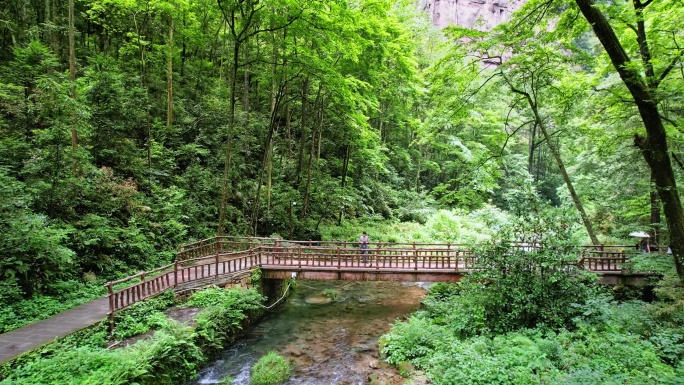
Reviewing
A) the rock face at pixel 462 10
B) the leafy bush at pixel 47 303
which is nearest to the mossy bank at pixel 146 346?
the leafy bush at pixel 47 303

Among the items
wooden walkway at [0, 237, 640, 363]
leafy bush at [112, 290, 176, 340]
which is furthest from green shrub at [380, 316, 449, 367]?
leafy bush at [112, 290, 176, 340]

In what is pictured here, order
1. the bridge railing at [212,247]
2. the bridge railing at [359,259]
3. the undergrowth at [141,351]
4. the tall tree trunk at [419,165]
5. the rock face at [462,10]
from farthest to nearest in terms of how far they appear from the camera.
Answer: the rock face at [462,10], the tall tree trunk at [419,165], the bridge railing at [359,259], the bridge railing at [212,247], the undergrowth at [141,351]

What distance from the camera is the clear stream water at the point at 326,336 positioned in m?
8.96

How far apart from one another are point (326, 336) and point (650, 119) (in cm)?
1043

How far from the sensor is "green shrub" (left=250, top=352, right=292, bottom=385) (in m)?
8.45

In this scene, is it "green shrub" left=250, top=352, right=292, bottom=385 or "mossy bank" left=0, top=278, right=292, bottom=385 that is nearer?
"mossy bank" left=0, top=278, right=292, bottom=385

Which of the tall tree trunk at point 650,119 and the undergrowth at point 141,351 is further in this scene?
the tall tree trunk at point 650,119

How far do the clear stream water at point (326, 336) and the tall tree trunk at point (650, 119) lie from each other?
23.3 feet

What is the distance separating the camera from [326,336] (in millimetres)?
11617

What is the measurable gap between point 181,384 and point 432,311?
8178mm

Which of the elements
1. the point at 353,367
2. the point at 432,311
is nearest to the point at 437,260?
the point at 432,311

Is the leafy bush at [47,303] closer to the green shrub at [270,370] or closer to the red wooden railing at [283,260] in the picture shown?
the red wooden railing at [283,260]

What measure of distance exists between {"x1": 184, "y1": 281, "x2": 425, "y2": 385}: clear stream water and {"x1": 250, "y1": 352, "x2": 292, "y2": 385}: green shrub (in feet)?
0.70

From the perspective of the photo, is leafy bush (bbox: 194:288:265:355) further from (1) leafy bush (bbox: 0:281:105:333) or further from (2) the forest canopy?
(2) the forest canopy
